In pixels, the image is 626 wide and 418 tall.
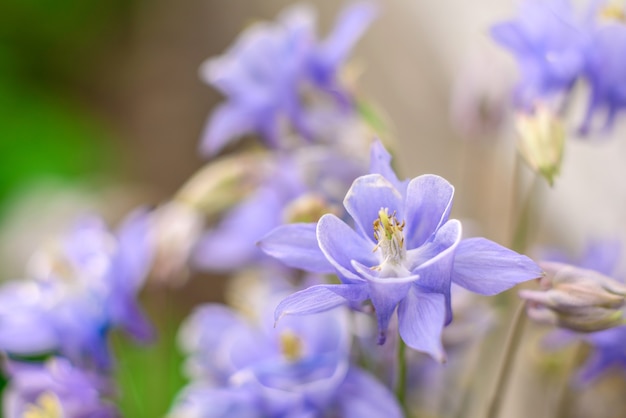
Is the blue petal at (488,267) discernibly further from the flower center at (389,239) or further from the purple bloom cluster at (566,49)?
the purple bloom cluster at (566,49)

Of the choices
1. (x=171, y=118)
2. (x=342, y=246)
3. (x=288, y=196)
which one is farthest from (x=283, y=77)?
(x=171, y=118)

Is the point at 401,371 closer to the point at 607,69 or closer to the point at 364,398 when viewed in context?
the point at 364,398

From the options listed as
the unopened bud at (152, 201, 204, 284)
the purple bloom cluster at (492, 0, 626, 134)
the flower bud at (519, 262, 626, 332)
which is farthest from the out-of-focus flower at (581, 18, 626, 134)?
the unopened bud at (152, 201, 204, 284)

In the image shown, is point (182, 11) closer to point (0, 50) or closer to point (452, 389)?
point (0, 50)

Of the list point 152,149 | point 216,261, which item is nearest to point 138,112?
point 152,149

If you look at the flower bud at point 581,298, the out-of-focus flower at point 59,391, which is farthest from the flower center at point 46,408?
the flower bud at point 581,298
